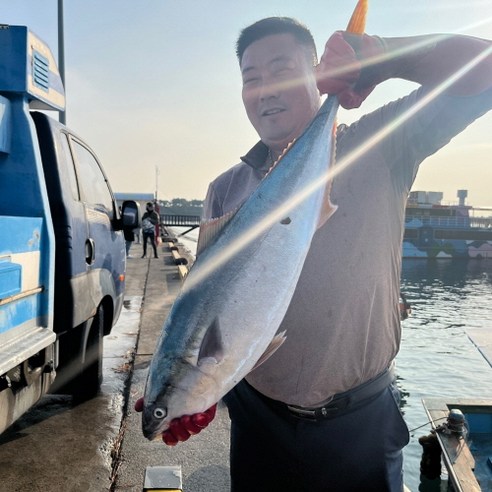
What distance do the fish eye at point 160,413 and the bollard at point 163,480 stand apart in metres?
1.60

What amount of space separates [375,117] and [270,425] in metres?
1.37

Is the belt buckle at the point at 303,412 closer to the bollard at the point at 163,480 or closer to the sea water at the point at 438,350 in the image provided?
the bollard at the point at 163,480

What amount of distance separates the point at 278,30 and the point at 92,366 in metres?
4.23

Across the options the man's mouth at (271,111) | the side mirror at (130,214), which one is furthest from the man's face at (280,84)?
the side mirror at (130,214)

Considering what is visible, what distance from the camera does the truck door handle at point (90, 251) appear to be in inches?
176

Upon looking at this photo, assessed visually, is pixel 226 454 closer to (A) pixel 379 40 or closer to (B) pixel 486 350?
(A) pixel 379 40

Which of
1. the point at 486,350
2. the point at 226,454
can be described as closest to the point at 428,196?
the point at 486,350

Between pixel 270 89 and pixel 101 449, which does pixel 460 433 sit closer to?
pixel 101 449

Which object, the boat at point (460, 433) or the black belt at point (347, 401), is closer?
the black belt at point (347, 401)

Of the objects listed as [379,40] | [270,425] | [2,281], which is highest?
[379,40]

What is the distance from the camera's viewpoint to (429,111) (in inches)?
68.4

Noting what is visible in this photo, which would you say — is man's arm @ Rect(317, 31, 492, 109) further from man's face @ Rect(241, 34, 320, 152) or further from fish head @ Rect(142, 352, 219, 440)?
fish head @ Rect(142, 352, 219, 440)

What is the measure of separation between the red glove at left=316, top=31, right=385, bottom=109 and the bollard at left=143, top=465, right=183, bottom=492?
2.42 metres

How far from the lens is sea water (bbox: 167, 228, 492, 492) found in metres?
10.7
